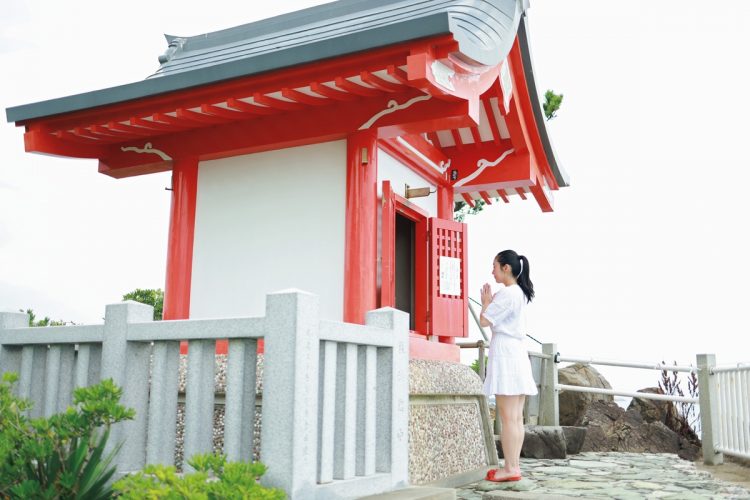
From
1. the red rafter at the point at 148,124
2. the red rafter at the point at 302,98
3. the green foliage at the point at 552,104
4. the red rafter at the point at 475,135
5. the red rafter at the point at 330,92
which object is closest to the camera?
the red rafter at the point at 330,92

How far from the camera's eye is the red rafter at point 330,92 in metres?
5.90

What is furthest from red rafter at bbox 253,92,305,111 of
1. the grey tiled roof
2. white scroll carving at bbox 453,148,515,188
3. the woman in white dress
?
white scroll carving at bbox 453,148,515,188

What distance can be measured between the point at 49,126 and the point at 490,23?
460cm

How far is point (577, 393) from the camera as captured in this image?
38.4 ft

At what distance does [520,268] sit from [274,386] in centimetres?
325

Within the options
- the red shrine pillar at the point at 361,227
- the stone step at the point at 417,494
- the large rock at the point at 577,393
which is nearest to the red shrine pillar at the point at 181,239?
the red shrine pillar at the point at 361,227

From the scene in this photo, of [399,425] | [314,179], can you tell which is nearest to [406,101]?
[314,179]

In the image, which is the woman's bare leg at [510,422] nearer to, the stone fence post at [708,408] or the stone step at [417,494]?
the stone step at [417,494]

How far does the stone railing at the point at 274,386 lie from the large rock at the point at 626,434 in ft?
21.6

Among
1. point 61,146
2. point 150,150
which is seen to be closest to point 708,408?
point 150,150

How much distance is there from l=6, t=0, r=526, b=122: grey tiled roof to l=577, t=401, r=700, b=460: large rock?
654 cm

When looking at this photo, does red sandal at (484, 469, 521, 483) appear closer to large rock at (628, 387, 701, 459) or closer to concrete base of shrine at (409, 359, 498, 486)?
concrete base of shrine at (409, 359, 498, 486)

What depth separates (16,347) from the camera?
209 inches

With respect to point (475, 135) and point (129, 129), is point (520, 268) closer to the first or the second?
point (475, 135)
